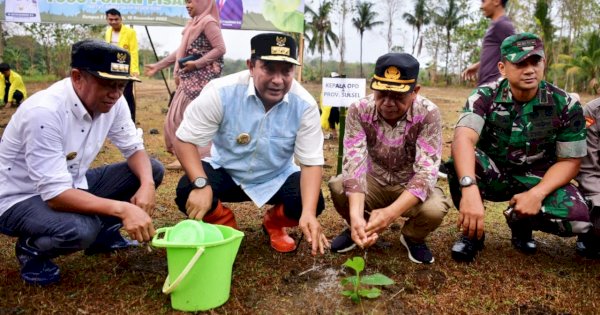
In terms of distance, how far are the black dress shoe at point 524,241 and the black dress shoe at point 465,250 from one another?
326mm

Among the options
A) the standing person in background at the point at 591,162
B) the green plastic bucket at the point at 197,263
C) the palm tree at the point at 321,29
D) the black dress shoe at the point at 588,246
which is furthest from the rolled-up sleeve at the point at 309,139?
the palm tree at the point at 321,29

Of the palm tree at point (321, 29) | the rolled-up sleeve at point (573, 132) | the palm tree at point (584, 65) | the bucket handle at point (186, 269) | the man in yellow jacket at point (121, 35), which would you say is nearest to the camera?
the bucket handle at point (186, 269)

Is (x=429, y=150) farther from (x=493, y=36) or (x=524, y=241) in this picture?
(x=493, y=36)

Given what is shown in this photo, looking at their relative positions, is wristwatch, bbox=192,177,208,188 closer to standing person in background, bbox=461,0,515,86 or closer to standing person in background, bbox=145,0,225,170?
standing person in background, bbox=145,0,225,170

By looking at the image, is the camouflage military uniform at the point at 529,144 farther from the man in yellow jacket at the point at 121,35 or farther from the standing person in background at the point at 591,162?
the man in yellow jacket at the point at 121,35

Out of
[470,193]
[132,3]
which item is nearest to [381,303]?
[470,193]

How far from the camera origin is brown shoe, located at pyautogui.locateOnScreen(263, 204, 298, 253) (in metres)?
2.78

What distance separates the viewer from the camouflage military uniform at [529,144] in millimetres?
2537

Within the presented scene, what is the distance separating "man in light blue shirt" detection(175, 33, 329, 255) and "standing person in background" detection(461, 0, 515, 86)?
6.59 feet

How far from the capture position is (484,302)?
2227mm

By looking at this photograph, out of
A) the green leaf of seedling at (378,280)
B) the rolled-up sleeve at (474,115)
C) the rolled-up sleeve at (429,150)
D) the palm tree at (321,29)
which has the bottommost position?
the green leaf of seedling at (378,280)

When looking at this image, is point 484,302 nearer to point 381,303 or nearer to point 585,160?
point 381,303

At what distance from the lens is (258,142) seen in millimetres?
2666

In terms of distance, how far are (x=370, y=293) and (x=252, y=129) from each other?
1.12m
